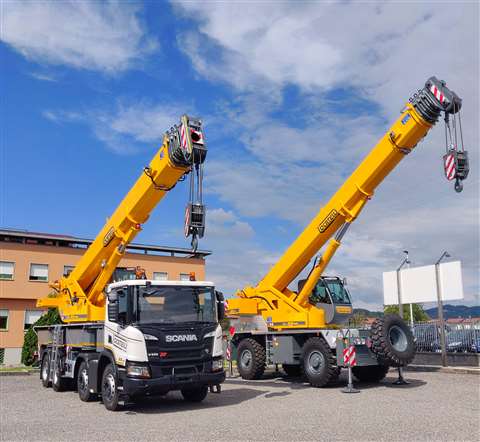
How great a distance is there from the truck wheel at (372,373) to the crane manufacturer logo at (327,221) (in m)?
4.04

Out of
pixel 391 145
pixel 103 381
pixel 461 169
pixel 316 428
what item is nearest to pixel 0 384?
pixel 103 381

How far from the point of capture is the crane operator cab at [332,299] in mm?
15758

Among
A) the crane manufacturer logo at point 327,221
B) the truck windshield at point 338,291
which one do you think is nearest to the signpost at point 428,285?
the truck windshield at point 338,291

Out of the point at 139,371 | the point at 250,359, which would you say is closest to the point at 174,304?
the point at 139,371

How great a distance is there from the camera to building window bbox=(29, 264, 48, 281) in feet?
112

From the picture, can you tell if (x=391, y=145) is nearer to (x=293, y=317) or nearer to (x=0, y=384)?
(x=293, y=317)

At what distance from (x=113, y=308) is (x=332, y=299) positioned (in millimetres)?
7273

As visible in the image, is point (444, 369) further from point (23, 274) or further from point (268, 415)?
point (23, 274)

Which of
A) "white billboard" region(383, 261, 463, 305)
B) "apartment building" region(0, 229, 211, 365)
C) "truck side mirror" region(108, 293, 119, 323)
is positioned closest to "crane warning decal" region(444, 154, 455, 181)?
"white billboard" region(383, 261, 463, 305)

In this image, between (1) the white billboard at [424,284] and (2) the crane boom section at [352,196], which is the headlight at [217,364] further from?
(1) the white billboard at [424,284]

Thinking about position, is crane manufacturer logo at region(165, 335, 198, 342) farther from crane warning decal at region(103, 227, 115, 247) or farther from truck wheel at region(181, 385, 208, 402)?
crane warning decal at region(103, 227, 115, 247)

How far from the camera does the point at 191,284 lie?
11398 mm

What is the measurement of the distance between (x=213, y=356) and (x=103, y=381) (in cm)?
248

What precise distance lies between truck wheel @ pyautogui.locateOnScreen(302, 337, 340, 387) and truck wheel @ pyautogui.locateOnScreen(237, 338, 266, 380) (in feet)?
7.89
